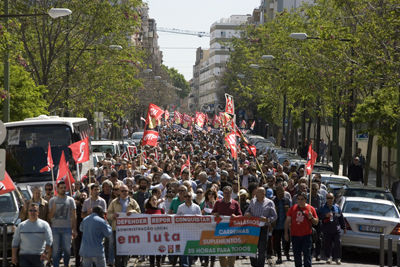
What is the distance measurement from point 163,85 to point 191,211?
9018 centimetres

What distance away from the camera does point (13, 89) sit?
28719mm

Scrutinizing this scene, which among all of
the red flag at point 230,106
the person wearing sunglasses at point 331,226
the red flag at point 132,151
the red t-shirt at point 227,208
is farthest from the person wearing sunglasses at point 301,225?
the red flag at point 132,151

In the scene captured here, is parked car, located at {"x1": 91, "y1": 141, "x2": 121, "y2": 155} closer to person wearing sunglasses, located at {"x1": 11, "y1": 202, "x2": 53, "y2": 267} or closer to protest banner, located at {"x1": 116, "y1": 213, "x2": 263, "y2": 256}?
protest banner, located at {"x1": 116, "y1": 213, "x2": 263, "y2": 256}

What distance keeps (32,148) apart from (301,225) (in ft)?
33.1

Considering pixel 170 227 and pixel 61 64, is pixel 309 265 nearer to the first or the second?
pixel 170 227

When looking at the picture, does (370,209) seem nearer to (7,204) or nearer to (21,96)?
(7,204)

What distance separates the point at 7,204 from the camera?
15984 mm

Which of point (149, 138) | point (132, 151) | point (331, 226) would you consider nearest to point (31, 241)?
point (331, 226)

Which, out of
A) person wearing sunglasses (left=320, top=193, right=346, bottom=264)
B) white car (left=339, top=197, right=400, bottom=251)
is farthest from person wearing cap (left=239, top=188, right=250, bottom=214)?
white car (left=339, top=197, right=400, bottom=251)

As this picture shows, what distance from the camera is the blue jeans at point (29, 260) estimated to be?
1098 centimetres

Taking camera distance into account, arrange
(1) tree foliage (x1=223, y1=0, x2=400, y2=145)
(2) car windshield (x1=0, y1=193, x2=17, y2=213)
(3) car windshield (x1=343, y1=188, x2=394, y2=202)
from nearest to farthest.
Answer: (2) car windshield (x1=0, y1=193, x2=17, y2=213), (3) car windshield (x1=343, y1=188, x2=394, y2=202), (1) tree foliage (x1=223, y1=0, x2=400, y2=145)

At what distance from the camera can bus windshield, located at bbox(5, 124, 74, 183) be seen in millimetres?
21375

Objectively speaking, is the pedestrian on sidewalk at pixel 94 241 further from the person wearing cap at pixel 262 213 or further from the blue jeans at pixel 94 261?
the person wearing cap at pixel 262 213

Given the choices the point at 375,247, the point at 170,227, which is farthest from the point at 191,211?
the point at 375,247
